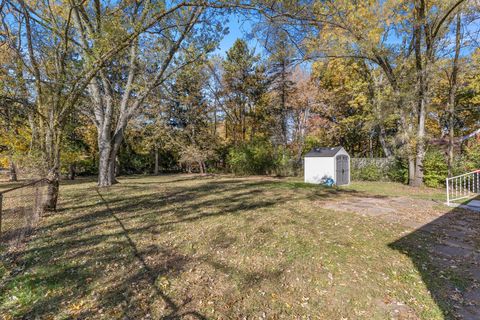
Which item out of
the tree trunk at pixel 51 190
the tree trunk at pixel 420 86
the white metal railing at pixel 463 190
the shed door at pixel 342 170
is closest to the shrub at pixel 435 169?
the tree trunk at pixel 420 86

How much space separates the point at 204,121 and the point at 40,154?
638 inches

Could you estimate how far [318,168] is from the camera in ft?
43.5

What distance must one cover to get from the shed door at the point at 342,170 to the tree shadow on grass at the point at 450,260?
25.8 feet

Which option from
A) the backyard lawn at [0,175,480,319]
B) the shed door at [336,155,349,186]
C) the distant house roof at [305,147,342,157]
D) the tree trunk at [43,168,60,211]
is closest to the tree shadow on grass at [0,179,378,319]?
the backyard lawn at [0,175,480,319]

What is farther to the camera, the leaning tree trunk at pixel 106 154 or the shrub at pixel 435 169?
the shrub at pixel 435 169

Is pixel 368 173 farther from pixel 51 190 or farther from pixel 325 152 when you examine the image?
pixel 51 190

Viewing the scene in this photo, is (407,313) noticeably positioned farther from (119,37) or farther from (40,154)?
(40,154)

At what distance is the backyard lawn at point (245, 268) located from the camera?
Answer: 90.8 inches

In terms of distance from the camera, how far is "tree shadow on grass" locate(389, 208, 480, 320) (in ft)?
7.89

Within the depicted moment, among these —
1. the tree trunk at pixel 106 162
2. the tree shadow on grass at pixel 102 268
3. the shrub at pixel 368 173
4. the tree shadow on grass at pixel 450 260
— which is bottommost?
the tree shadow on grass at pixel 450 260

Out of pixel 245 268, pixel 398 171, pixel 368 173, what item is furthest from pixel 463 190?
pixel 245 268

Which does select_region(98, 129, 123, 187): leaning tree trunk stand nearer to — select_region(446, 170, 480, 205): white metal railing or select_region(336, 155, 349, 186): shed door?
select_region(336, 155, 349, 186): shed door

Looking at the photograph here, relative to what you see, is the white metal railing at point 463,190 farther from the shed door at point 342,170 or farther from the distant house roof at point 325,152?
the distant house roof at point 325,152

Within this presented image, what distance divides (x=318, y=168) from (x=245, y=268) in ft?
36.5
